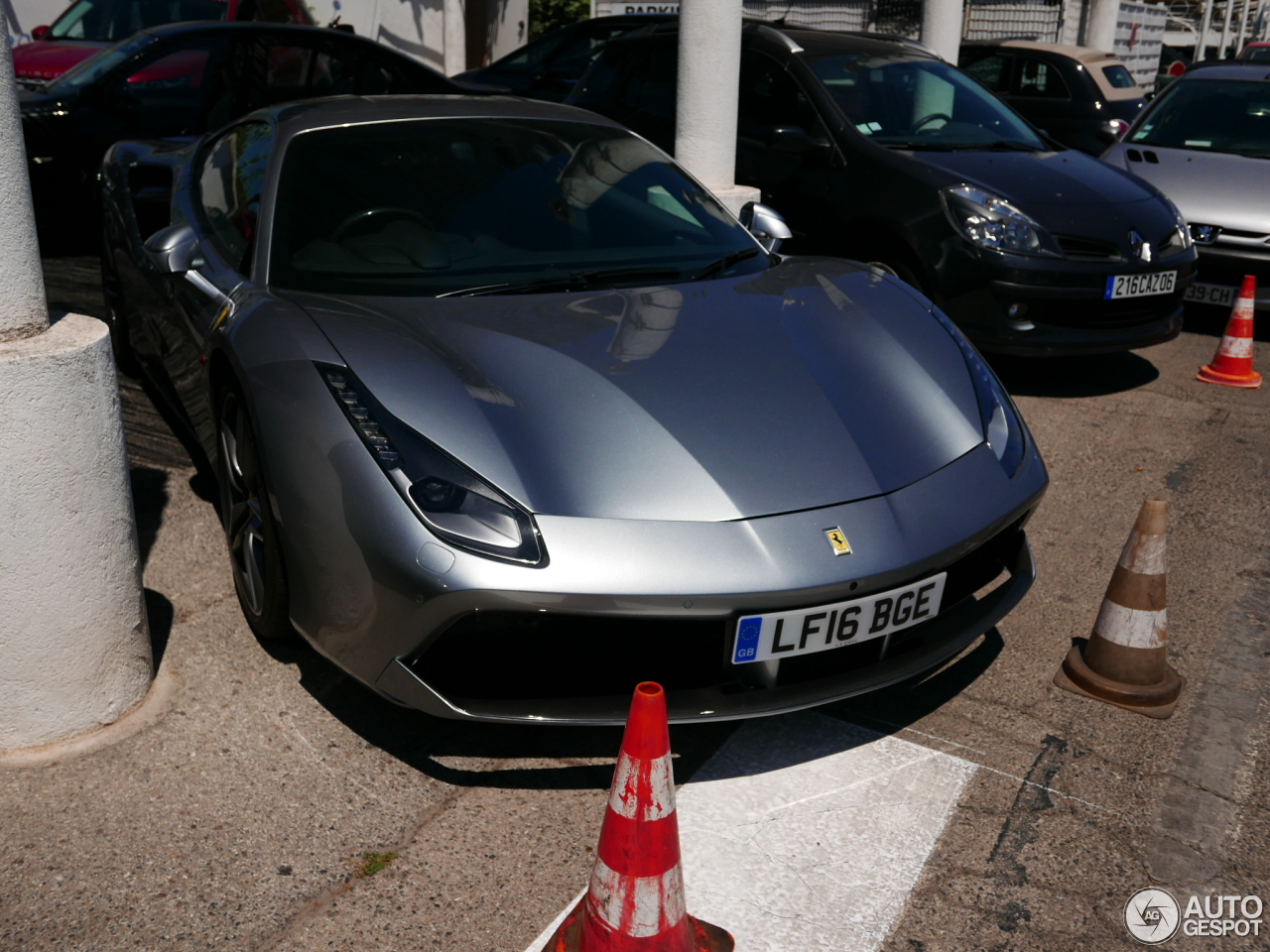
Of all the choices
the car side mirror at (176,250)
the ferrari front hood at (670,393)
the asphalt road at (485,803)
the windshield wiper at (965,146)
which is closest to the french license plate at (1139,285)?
the windshield wiper at (965,146)

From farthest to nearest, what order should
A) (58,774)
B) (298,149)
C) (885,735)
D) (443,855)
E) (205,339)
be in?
(298,149) → (205,339) → (885,735) → (58,774) → (443,855)

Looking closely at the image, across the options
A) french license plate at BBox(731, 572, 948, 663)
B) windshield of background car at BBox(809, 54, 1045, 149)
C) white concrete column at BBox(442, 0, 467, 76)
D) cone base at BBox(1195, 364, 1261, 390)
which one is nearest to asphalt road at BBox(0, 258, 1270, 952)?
french license plate at BBox(731, 572, 948, 663)

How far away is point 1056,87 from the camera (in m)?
11.6

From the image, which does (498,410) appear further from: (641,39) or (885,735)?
(641,39)

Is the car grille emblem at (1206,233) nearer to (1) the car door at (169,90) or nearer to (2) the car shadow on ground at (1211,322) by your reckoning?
(2) the car shadow on ground at (1211,322)

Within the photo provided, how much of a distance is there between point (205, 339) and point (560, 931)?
6.63ft

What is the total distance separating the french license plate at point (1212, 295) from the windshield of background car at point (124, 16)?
842cm

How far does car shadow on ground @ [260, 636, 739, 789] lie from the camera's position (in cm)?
269

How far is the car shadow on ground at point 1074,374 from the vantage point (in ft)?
19.4

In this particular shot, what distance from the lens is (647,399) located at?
2.74 meters

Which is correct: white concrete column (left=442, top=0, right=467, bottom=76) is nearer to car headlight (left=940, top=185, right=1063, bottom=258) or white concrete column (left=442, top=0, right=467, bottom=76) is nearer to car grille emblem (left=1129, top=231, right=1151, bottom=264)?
car headlight (left=940, top=185, right=1063, bottom=258)

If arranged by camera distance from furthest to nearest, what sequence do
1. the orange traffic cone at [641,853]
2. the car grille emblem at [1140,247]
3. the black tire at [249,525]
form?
1. the car grille emblem at [1140,247]
2. the black tire at [249,525]
3. the orange traffic cone at [641,853]

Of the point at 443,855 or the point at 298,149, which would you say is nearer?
the point at 443,855

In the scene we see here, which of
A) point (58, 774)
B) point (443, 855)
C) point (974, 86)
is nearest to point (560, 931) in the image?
point (443, 855)
